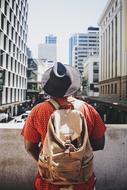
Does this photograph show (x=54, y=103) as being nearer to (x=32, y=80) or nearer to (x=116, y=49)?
(x=116, y=49)

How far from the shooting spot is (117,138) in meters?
3.15

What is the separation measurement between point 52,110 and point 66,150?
0.35 metres

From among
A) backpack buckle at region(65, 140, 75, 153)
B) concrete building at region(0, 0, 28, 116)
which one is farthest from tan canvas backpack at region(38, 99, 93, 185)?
concrete building at region(0, 0, 28, 116)

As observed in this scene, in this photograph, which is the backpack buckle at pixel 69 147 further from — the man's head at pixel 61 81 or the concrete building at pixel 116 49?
the concrete building at pixel 116 49

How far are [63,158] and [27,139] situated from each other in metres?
0.41

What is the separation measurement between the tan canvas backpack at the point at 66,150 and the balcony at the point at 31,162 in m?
1.47

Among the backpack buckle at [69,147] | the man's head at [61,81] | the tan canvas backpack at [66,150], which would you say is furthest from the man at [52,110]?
the backpack buckle at [69,147]

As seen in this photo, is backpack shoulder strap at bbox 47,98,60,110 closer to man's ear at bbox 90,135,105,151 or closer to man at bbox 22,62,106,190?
man at bbox 22,62,106,190

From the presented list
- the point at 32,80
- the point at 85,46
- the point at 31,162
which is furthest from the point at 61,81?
the point at 85,46

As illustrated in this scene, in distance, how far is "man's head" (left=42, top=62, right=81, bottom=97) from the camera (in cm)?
185

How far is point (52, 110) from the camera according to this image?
1.81 meters

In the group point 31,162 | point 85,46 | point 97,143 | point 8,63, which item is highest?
point 85,46

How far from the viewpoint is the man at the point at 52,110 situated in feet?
5.96

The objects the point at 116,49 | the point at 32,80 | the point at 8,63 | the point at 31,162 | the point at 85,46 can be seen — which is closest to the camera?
the point at 31,162
